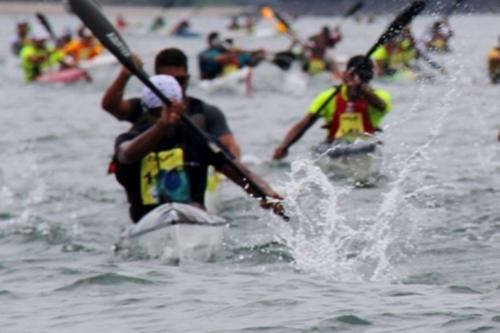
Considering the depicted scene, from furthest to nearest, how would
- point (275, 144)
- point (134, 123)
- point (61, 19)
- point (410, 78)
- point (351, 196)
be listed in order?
point (61, 19), point (410, 78), point (275, 144), point (351, 196), point (134, 123)

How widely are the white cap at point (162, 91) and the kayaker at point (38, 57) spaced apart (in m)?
21.6

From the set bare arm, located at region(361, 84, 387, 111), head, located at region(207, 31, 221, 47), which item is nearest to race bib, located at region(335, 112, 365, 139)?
bare arm, located at region(361, 84, 387, 111)

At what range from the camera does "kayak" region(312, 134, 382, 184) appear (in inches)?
537

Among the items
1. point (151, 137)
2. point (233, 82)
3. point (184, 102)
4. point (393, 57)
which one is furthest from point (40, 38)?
point (151, 137)

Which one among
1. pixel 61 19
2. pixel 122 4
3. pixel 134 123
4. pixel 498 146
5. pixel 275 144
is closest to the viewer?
pixel 134 123

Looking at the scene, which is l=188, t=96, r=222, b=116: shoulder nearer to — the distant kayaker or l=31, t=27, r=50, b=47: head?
the distant kayaker

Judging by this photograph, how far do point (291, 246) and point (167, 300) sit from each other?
1.96 m

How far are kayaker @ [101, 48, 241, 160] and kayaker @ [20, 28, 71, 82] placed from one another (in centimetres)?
2058

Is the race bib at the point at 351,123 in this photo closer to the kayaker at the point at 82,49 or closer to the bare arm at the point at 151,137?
the bare arm at the point at 151,137

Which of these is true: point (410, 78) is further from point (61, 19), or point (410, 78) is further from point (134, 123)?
point (61, 19)

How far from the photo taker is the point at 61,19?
98812 millimetres

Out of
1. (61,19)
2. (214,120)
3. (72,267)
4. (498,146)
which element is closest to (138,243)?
(72,267)

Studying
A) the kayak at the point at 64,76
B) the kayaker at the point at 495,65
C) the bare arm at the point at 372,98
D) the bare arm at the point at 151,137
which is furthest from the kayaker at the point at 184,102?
the kayak at the point at 64,76

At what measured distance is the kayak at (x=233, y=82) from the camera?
29156 millimetres
